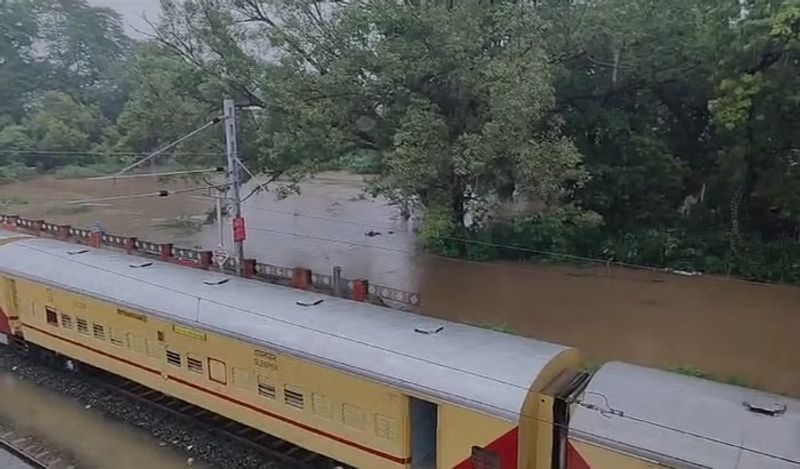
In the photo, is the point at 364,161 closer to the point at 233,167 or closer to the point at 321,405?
the point at 233,167

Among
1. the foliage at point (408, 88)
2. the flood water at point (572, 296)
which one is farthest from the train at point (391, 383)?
the foliage at point (408, 88)

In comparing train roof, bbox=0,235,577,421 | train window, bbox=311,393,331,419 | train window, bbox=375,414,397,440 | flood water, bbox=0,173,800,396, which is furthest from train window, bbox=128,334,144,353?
flood water, bbox=0,173,800,396

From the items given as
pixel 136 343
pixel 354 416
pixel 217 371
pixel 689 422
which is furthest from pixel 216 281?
pixel 689 422

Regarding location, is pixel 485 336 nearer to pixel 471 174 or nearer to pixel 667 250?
pixel 471 174

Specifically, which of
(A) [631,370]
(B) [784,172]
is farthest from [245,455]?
(B) [784,172]

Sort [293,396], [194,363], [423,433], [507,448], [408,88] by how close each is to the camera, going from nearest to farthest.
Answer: [507,448] < [423,433] < [293,396] < [194,363] < [408,88]

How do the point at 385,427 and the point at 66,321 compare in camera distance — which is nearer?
the point at 385,427

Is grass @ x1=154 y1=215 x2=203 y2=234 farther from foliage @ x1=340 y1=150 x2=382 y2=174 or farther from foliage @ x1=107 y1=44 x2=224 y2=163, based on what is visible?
foliage @ x1=340 y1=150 x2=382 y2=174
